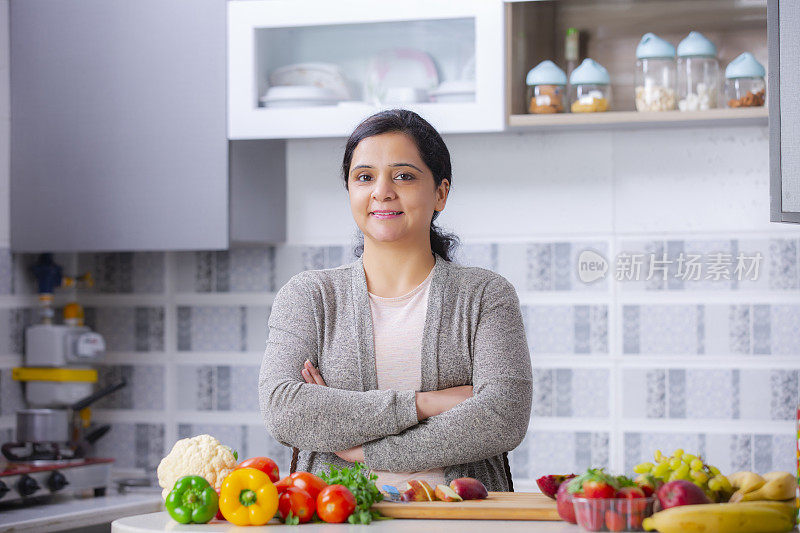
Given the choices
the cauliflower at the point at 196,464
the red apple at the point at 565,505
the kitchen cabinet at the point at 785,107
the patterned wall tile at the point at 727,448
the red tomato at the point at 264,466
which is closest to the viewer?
the red apple at the point at 565,505

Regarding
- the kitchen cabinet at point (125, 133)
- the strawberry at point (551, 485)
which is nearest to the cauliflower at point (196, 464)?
the strawberry at point (551, 485)

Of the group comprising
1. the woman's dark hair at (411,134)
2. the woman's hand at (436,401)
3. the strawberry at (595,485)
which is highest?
the woman's dark hair at (411,134)

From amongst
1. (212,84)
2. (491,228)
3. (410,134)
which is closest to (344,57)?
(212,84)

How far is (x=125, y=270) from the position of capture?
3.15m

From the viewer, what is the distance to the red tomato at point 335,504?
1447mm

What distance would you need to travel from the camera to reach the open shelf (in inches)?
99.3

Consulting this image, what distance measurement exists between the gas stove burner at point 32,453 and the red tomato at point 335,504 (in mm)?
1544

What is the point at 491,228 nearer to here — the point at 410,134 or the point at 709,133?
the point at 709,133

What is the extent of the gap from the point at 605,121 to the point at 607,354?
654 millimetres

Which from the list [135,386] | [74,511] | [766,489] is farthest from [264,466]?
[135,386]

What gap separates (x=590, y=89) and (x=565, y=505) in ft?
4.77

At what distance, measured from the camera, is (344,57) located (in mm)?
2744

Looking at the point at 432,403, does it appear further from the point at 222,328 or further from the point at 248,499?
the point at 222,328

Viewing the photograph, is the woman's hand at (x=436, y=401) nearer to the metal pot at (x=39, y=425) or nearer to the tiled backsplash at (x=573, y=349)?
the tiled backsplash at (x=573, y=349)
